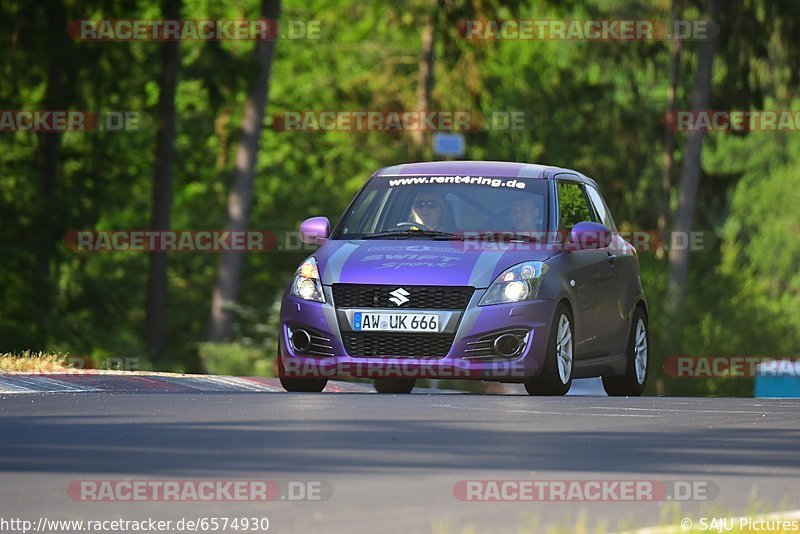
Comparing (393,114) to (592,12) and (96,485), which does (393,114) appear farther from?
(96,485)

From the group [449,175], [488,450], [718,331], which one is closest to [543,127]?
[718,331]

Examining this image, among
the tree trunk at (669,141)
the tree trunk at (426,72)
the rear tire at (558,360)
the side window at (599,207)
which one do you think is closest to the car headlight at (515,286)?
the rear tire at (558,360)

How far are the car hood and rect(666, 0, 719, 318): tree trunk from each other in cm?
2866

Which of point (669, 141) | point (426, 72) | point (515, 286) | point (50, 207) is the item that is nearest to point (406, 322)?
point (515, 286)

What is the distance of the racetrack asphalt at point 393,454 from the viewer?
8.27 meters

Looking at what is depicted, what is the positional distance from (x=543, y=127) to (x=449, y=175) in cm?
4212

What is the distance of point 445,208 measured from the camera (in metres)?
16.8

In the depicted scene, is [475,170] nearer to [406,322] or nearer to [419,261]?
[419,261]

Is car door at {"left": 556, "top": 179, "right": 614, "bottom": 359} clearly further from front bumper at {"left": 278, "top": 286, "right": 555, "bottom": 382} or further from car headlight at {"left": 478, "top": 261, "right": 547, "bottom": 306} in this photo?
front bumper at {"left": 278, "top": 286, "right": 555, "bottom": 382}

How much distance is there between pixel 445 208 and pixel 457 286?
1.43m

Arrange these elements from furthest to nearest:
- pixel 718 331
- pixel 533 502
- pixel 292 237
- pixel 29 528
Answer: pixel 292 237
pixel 718 331
pixel 533 502
pixel 29 528

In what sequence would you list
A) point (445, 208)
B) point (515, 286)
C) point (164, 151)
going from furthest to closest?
point (164, 151) → point (445, 208) → point (515, 286)

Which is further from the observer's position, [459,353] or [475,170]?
[475,170]

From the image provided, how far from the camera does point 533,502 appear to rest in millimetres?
8648
